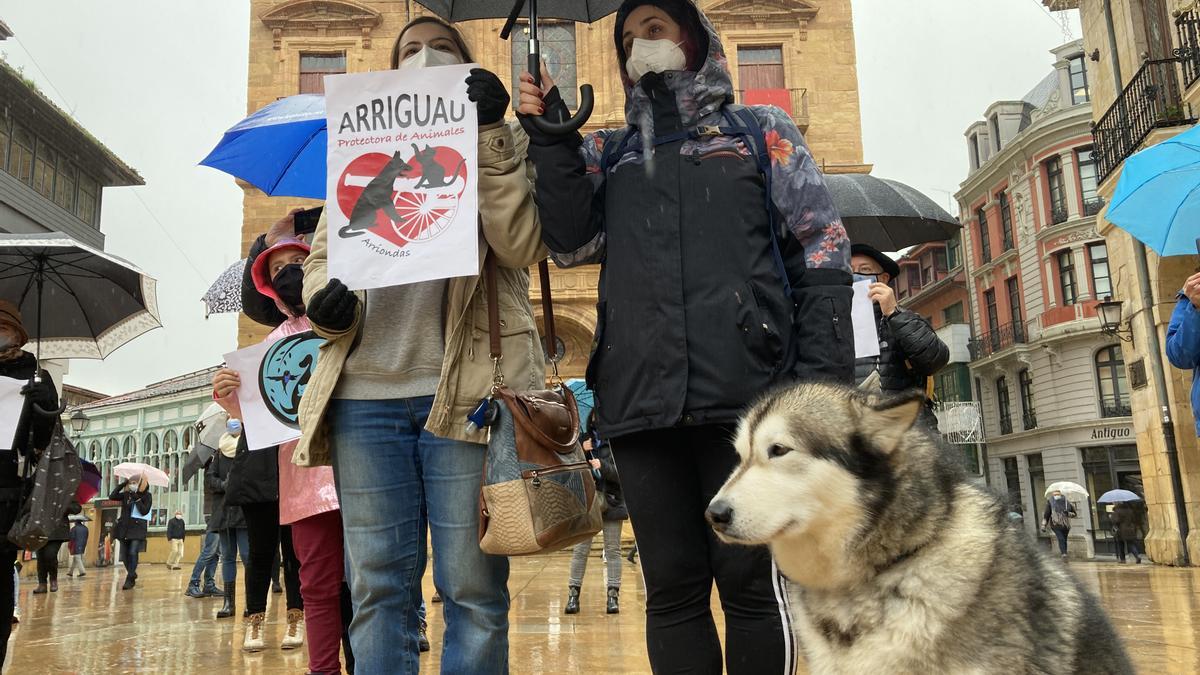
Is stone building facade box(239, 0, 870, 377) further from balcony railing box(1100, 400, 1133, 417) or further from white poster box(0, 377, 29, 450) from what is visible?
white poster box(0, 377, 29, 450)

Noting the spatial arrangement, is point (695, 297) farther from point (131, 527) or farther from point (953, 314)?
point (953, 314)

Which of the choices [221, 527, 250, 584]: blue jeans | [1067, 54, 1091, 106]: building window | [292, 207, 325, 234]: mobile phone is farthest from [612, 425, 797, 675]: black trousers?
[1067, 54, 1091, 106]: building window

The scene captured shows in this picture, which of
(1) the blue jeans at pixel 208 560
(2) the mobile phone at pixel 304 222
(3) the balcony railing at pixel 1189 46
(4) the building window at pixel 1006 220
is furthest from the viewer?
(4) the building window at pixel 1006 220

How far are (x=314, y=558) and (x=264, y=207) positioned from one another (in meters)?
24.6

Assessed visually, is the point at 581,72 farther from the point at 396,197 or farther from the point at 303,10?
the point at 396,197

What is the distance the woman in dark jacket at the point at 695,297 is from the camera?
249 centimetres

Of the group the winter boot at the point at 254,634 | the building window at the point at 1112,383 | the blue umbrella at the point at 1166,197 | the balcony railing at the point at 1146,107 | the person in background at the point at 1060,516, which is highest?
the balcony railing at the point at 1146,107

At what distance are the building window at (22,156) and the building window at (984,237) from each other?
37454 mm

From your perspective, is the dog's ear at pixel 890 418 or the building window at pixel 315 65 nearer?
the dog's ear at pixel 890 418

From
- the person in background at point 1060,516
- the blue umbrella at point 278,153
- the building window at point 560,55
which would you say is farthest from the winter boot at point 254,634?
the person in background at point 1060,516

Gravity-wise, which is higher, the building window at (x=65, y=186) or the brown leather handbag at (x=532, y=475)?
the building window at (x=65, y=186)

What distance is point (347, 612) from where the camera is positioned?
14.5ft

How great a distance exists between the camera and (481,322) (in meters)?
2.88

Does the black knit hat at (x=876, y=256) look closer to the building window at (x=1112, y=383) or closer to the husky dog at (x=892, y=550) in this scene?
the husky dog at (x=892, y=550)
